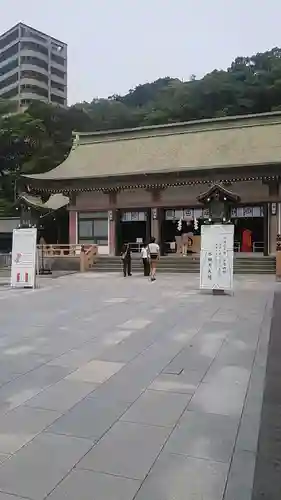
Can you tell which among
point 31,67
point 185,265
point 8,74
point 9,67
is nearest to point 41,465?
point 185,265

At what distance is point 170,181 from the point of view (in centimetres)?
1962

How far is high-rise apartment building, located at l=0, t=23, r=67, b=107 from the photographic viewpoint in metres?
Answer: 65.1

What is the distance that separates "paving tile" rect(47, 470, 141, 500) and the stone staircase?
14919 millimetres

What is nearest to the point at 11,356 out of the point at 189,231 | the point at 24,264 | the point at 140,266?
the point at 24,264

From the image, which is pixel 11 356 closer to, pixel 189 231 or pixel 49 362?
pixel 49 362

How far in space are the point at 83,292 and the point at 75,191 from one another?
11270 millimetres

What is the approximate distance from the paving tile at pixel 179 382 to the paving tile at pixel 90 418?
0.54m

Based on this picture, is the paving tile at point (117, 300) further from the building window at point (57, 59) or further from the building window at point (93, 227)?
the building window at point (57, 59)

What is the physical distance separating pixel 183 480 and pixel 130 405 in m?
1.13

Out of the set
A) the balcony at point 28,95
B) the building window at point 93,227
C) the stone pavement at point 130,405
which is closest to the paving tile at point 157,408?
the stone pavement at point 130,405

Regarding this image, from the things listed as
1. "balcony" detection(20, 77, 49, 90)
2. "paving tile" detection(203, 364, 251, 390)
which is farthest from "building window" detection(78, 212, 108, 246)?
"balcony" detection(20, 77, 49, 90)

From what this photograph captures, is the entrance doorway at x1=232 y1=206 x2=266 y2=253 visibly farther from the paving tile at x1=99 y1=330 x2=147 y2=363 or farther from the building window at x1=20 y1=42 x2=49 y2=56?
the building window at x1=20 y1=42 x2=49 y2=56

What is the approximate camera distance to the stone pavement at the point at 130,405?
2350 mm

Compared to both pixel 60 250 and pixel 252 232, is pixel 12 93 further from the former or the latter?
pixel 252 232
